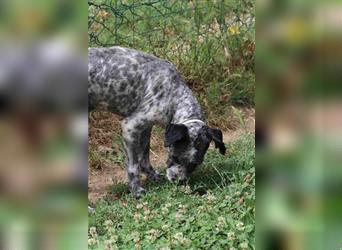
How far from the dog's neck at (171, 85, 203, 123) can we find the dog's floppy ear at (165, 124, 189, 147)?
0.14 m

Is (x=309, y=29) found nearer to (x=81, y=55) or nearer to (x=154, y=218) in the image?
(x=81, y=55)

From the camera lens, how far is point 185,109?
2.67 m

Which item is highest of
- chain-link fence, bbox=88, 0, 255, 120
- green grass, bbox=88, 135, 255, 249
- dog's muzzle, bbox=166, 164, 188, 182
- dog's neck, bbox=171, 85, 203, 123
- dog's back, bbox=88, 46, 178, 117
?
chain-link fence, bbox=88, 0, 255, 120

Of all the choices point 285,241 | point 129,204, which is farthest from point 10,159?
point 129,204

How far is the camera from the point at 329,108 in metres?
0.62

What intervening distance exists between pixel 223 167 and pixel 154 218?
628 millimetres

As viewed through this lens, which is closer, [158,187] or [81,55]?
[81,55]

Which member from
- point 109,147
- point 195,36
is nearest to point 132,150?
point 109,147

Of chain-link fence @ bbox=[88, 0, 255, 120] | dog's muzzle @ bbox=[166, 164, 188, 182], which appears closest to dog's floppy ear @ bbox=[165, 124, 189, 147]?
dog's muzzle @ bbox=[166, 164, 188, 182]

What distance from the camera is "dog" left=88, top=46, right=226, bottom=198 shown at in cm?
254

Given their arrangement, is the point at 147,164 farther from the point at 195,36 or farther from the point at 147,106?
the point at 195,36

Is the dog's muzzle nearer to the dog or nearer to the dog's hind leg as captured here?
the dog

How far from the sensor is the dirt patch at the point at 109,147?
291 cm

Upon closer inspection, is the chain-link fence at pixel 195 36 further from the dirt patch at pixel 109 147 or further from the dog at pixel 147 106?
the dog at pixel 147 106
